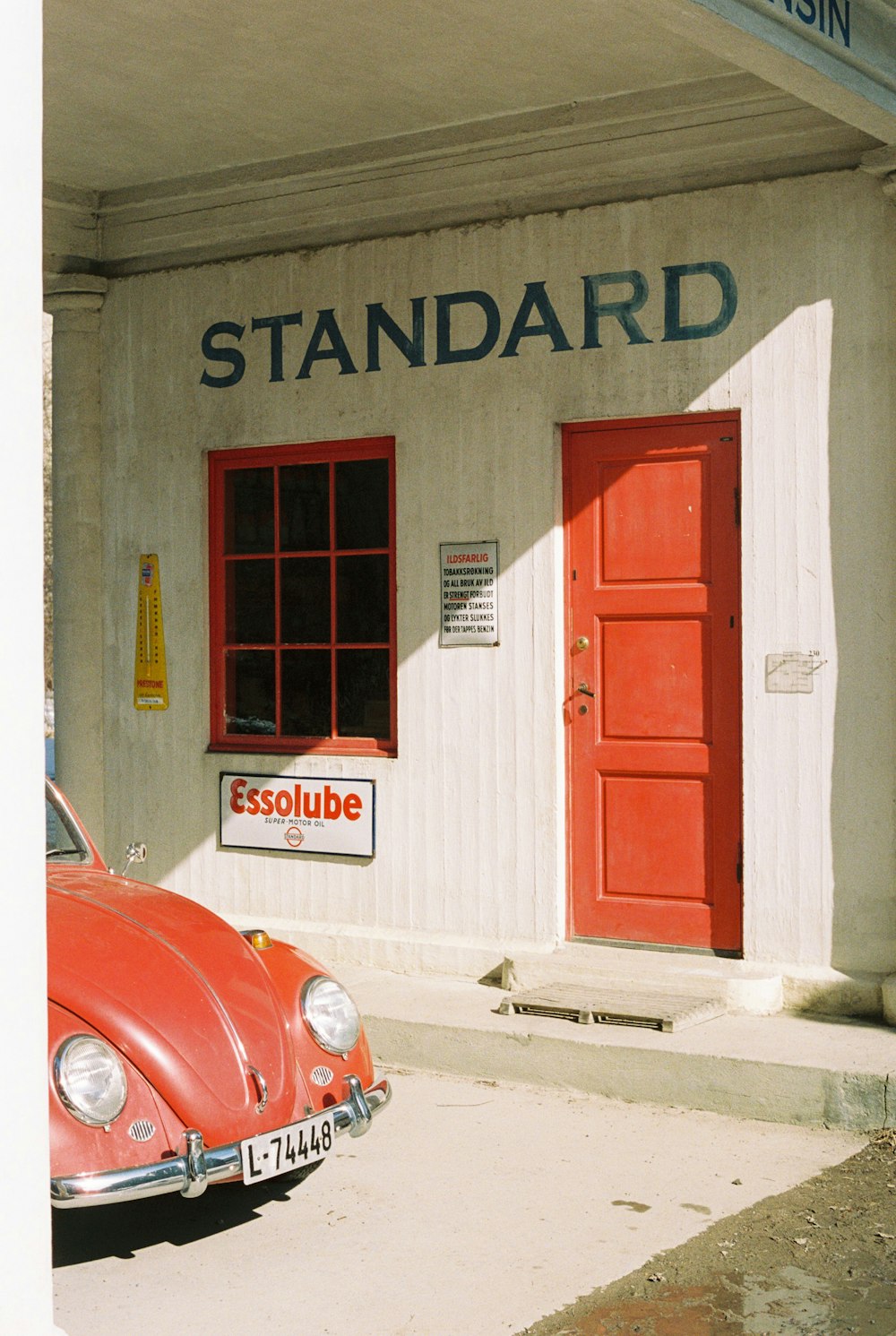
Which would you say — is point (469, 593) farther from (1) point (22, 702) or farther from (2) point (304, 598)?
(1) point (22, 702)

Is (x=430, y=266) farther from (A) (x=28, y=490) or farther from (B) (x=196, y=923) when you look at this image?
(A) (x=28, y=490)

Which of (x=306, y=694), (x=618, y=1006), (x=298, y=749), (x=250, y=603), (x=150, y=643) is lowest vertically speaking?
(x=618, y=1006)

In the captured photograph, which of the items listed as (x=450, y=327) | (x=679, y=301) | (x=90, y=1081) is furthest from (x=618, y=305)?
(x=90, y=1081)

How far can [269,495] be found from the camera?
8.72 m

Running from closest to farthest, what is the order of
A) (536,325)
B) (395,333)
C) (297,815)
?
(536,325) < (395,333) < (297,815)

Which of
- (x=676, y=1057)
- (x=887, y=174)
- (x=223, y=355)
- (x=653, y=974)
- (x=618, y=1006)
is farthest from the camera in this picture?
(x=223, y=355)

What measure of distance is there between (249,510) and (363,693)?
126 centimetres

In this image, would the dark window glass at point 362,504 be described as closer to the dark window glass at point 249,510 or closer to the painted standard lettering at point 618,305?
the dark window glass at point 249,510

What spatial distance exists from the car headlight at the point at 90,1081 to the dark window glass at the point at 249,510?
454cm

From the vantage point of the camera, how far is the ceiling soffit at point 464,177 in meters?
7.16

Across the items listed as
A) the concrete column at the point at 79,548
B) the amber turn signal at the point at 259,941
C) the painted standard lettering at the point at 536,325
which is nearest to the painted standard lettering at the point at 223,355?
the concrete column at the point at 79,548

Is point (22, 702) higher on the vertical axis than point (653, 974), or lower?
higher

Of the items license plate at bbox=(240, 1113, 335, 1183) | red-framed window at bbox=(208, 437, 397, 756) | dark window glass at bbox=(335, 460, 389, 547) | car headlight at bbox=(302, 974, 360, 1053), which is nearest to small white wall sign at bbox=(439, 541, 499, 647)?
red-framed window at bbox=(208, 437, 397, 756)

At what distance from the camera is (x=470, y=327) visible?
26.2ft
